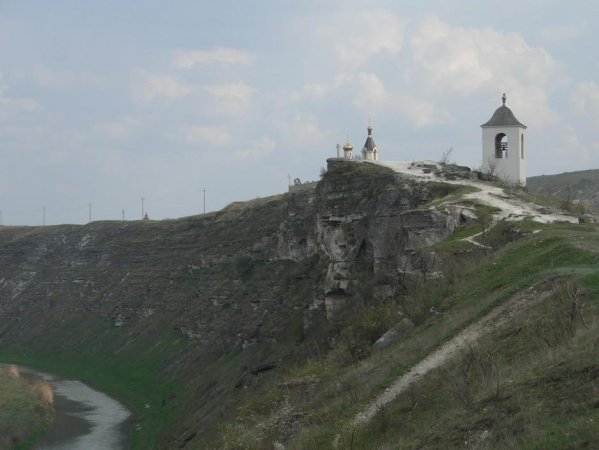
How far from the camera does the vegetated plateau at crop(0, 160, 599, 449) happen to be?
13336mm

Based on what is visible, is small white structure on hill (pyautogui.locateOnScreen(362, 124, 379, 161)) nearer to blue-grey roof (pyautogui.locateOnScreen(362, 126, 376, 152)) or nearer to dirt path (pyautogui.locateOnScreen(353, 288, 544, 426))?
blue-grey roof (pyautogui.locateOnScreen(362, 126, 376, 152))

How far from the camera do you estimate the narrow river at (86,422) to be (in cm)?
4906

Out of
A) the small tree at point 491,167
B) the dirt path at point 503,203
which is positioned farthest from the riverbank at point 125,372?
the small tree at point 491,167

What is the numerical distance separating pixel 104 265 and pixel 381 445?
97919 millimetres

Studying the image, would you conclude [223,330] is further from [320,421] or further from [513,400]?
[513,400]

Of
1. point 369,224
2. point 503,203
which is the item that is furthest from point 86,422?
point 503,203

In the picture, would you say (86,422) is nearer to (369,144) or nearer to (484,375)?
(369,144)

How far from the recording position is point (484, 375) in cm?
1388

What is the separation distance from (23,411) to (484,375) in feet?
150

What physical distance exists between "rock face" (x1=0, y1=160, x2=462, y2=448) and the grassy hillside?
6403 mm

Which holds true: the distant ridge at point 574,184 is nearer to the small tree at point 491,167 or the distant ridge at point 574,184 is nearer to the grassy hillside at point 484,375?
the small tree at point 491,167

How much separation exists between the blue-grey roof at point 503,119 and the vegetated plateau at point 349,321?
2.63 m

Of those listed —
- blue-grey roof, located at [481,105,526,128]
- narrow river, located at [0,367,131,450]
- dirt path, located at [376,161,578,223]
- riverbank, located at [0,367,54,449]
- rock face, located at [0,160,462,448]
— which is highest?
blue-grey roof, located at [481,105,526,128]

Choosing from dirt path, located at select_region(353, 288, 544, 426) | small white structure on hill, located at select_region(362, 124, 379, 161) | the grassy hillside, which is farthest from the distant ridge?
dirt path, located at select_region(353, 288, 544, 426)
